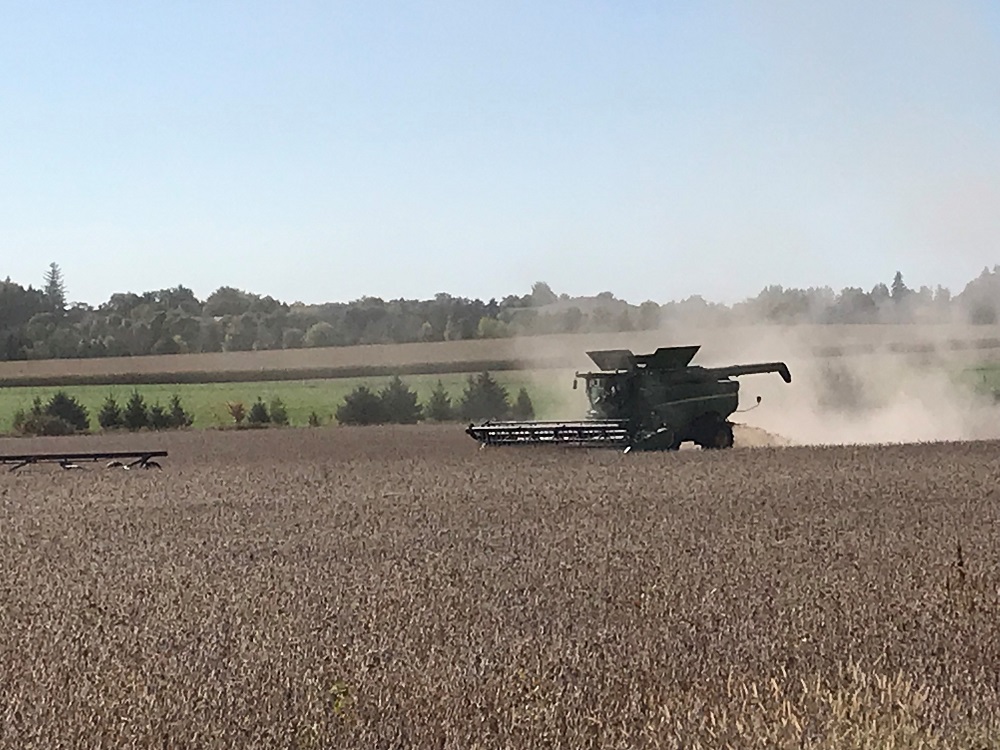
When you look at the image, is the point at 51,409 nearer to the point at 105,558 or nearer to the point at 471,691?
the point at 105,558

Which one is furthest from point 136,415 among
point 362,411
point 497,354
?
point 497,354

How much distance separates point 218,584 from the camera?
14.2 metres

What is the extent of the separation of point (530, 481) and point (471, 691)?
49.2ft

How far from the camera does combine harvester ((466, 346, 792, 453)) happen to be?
31375 millimetres

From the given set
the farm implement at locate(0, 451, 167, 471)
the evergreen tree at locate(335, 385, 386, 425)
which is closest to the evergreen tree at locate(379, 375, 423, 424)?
the evergreen tree at locate(335, 385, 386, 425)

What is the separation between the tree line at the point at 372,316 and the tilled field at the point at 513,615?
2484cm

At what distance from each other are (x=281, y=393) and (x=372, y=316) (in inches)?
1579

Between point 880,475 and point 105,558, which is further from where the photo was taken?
point 880,475

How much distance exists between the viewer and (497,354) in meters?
69.3

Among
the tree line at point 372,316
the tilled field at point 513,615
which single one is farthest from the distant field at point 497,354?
the tilled field at point 513,615

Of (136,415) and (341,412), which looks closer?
(136,415)

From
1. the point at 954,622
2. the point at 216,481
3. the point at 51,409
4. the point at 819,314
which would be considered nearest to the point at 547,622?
the point at 954,622

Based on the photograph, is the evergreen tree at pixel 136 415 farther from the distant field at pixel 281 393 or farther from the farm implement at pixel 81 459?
the farm implement at pixel 81 459

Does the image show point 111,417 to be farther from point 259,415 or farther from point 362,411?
point 362,411
